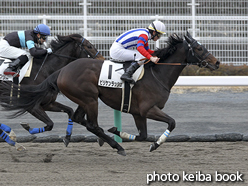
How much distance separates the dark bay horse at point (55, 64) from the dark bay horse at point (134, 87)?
457mm

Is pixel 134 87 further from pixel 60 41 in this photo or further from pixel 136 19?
pixel 136 19

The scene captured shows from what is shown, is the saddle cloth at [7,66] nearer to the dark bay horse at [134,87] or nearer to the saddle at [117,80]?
the dark bay horse at [134,87]

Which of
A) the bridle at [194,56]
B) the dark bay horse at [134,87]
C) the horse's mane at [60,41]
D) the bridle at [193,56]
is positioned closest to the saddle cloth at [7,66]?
the dark bay horse at [134,87]

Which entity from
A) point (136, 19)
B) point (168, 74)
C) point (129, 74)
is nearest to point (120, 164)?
point (129, 74)

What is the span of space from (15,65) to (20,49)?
1.17ft

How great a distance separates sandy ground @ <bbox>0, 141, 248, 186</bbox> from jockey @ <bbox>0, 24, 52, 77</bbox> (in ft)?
4.00

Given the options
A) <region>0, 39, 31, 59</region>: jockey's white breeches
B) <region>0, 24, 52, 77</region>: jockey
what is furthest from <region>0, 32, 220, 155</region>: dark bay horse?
<region>0, 39, 31, 59</region>: jockey's white breeches

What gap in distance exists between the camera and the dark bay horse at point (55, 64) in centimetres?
607

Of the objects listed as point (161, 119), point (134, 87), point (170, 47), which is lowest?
point (161, 119)

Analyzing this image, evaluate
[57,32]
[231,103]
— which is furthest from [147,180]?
[57,32]

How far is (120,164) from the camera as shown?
16.6ft

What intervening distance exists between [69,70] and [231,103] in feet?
14.6

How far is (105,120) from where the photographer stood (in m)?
8.01

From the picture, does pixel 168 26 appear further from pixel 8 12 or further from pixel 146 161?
pixel 146 161
